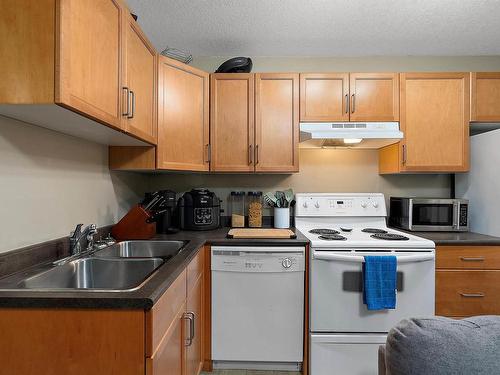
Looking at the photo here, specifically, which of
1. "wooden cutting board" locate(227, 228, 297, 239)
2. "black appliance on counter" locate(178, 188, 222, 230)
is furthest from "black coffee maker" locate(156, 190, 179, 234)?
"wooden cutting board" locate(227, 228, 297, 239)

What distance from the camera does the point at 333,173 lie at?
256 centimetres

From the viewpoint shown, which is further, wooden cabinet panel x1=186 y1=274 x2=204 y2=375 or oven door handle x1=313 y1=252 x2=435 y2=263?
oven door handle x1=313 y1=252 x2=435 y2=263

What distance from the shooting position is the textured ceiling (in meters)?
1.79

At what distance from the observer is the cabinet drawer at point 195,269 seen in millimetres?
1450

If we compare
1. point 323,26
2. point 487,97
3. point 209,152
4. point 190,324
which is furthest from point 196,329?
Answer: point 487,97

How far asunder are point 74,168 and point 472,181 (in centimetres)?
287

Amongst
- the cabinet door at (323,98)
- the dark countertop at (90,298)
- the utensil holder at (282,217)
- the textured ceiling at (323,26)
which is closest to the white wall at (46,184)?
the dark countertop at (90,298)

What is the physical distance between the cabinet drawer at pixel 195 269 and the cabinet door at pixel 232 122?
0.73m

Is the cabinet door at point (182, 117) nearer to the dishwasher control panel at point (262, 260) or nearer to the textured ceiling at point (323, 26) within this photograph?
the textured ceiling at point (323, 26)

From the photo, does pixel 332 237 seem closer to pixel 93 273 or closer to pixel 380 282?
pixel 380 282

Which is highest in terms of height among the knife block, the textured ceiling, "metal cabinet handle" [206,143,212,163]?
the textured ceiling

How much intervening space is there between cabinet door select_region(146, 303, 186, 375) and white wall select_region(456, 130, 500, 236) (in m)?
2.26

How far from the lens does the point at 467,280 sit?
1.88 meters

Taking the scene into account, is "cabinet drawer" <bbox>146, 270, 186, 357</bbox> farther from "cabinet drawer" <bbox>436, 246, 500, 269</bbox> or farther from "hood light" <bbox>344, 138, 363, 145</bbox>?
"cabinet drawer" <bbox>436, 246, 500, 269</bbox>
